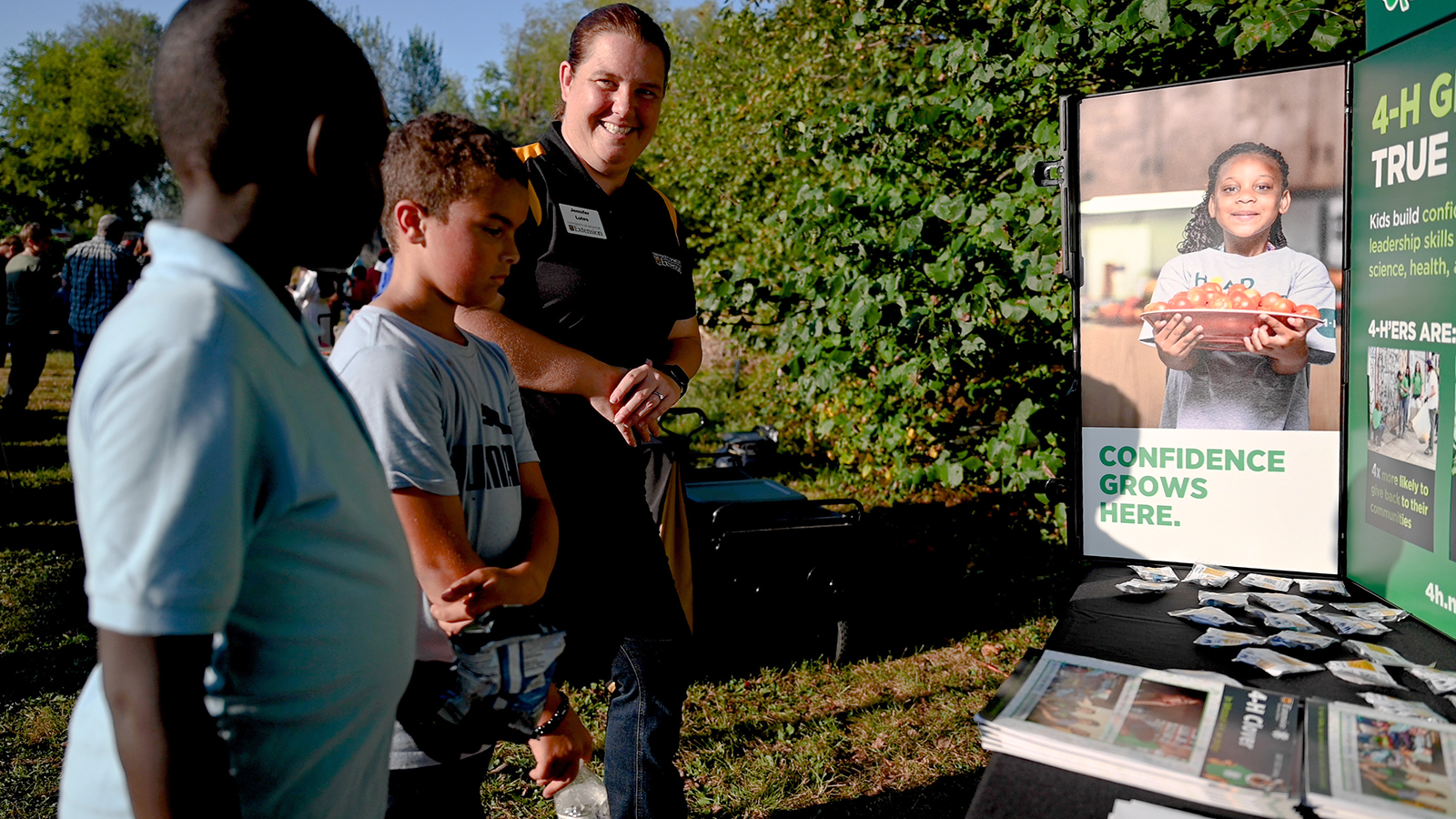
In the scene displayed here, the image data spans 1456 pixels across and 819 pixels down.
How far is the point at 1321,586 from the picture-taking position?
1.95 metres

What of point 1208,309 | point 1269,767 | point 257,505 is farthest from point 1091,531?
point 257,505

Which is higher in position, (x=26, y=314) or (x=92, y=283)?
(x=92, y=283)

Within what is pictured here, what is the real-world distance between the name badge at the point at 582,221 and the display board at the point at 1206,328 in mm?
1158

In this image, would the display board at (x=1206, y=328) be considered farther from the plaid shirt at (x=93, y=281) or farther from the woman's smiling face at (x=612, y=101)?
the plaid shirt at (x=93, y=281)

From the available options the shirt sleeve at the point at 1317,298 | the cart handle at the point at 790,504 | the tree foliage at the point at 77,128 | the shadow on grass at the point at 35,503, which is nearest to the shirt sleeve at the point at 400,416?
the shirt sleeve at the point at 1317,298

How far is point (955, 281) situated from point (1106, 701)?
3129mm

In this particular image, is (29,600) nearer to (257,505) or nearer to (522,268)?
(522,268)

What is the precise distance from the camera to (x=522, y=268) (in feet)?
6.48

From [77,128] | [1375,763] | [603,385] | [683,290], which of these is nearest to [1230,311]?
[1375,763]

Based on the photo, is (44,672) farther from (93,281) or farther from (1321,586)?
(93,281)

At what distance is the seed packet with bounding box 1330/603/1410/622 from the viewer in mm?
1735

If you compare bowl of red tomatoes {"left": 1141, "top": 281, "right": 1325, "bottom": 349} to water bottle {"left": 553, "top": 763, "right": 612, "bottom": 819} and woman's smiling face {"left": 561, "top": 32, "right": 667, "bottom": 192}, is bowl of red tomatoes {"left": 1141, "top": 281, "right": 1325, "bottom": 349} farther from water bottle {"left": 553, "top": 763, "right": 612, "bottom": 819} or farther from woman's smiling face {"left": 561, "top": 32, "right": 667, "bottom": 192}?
water bottle {"left": 553, "top": 763, "right": 612, "bottom": 819}

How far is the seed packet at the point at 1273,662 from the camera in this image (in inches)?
58.3

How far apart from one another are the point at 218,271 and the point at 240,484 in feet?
0.63
